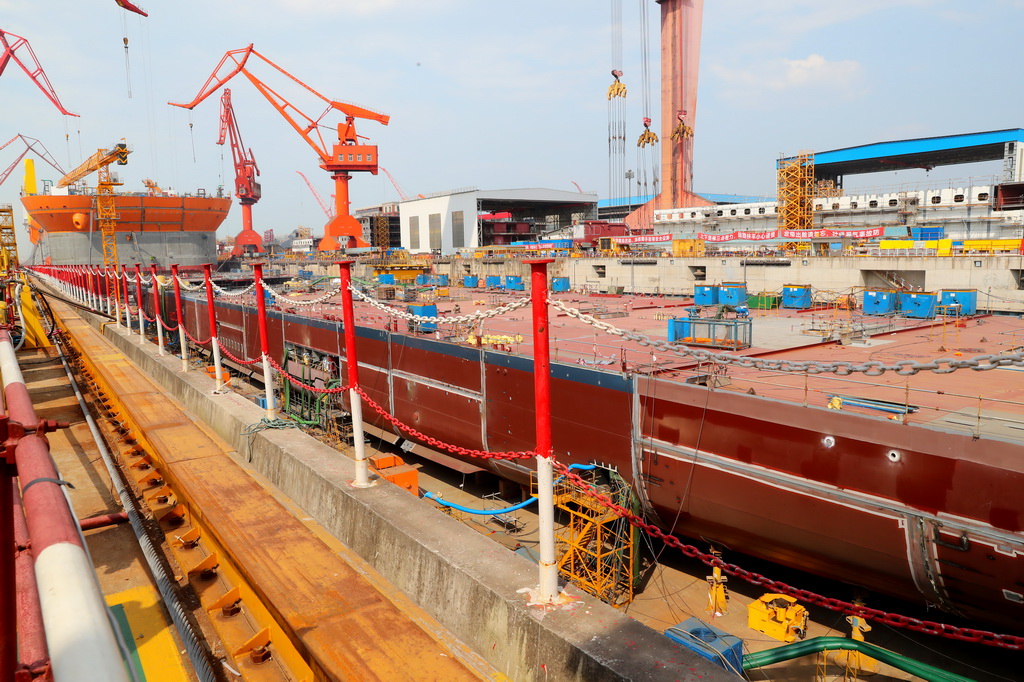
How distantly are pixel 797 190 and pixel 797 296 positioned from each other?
27917mm

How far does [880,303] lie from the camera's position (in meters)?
22.4

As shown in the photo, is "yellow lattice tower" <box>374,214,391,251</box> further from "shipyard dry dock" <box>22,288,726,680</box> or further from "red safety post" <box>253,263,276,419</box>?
"shipyard dry dock" <box>22,288,726,680</box>

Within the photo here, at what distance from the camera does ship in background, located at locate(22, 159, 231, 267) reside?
71.0m

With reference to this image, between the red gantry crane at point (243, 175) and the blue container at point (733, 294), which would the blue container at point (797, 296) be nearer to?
the blue container at point (733, 294)

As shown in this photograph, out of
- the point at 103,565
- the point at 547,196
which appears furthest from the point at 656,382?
the point at 547,196

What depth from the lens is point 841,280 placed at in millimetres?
27859

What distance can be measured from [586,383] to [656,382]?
1981mm

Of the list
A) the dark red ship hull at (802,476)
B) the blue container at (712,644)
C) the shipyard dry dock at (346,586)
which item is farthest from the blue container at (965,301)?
the shipyard dry dock at (346,586)

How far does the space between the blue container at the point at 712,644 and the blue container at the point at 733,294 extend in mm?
16688

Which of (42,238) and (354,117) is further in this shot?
(42,238)

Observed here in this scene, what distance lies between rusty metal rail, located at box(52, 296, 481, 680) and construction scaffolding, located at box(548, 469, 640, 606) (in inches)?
260

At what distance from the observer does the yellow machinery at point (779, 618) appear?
39.2 feet

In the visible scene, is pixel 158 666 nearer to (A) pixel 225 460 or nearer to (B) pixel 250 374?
(A) pixel 225 460

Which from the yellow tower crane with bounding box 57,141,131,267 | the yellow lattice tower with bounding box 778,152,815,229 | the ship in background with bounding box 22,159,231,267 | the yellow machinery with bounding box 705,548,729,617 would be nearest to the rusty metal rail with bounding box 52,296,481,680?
the yellow machinery with bounding box 705,548,729,617
